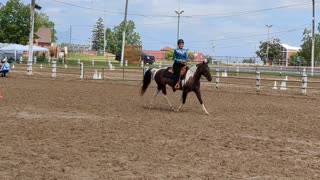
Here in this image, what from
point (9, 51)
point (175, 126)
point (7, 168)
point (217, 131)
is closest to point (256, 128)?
point (217, 131)

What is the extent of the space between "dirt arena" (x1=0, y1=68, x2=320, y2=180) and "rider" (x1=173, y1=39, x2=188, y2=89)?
3.32 feet

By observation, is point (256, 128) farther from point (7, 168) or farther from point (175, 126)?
point (7, 168)

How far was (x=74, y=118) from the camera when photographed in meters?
11.4

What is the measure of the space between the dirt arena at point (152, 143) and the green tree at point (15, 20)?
4615 cm

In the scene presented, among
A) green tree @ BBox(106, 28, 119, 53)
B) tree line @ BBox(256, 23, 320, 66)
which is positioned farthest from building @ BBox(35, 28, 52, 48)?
tree line @ BBox(256, 23, 320, 66)

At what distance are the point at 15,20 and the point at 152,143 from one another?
176ft

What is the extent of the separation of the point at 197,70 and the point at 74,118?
417 cm

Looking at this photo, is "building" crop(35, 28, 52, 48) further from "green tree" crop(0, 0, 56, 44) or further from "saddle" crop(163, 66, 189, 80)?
"saddle" crop(163, 66, 189, 80)

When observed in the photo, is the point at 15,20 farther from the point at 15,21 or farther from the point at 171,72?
the point at 171,72

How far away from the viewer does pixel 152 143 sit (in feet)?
27.2

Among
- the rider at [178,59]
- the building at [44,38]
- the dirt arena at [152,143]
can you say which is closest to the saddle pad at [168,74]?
the rider at [178,59]

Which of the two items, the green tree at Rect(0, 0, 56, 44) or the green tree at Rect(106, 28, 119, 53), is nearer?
the green tree at Rect(0, 0, 56, 44)

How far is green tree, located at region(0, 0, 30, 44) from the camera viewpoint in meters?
57.6

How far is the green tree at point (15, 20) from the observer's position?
57.6 metres
